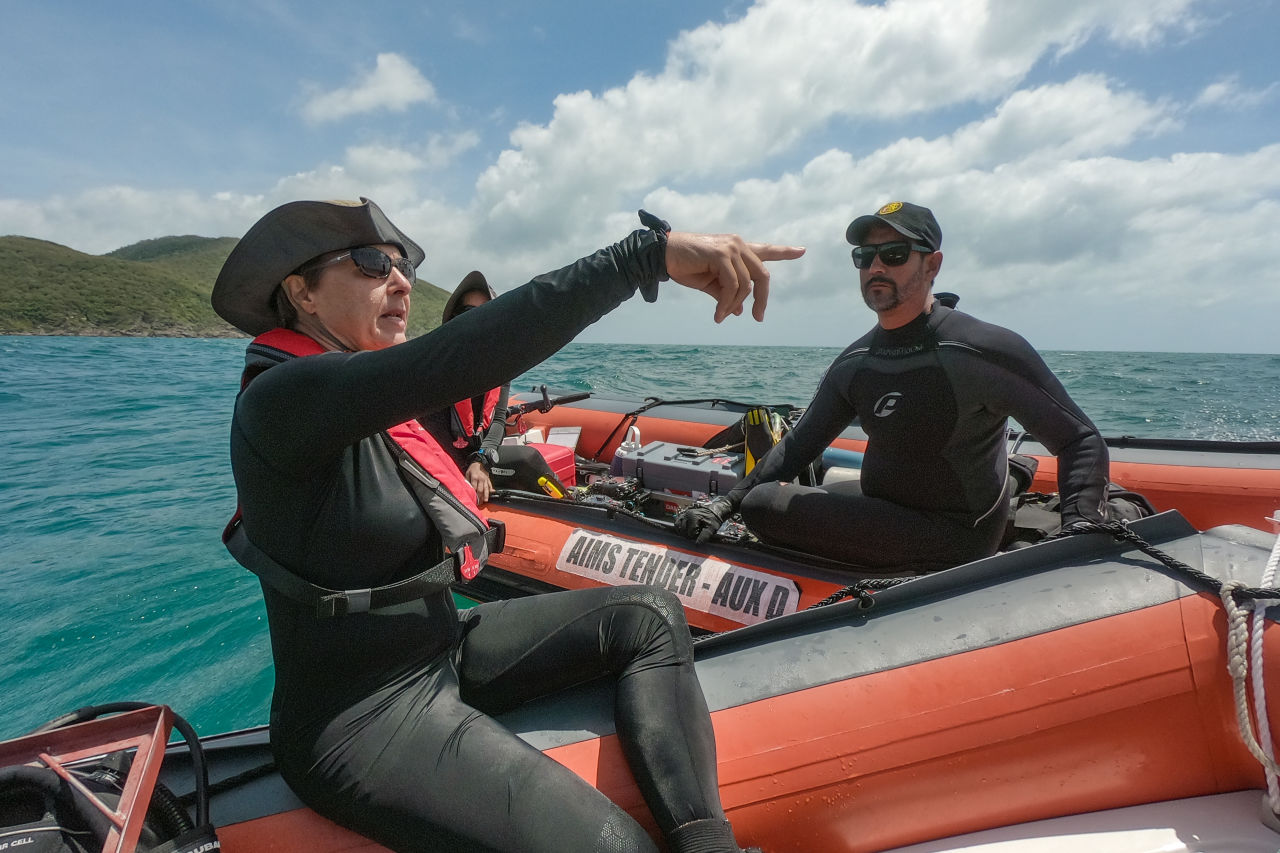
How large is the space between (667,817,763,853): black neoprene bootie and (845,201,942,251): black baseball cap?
2.21 m

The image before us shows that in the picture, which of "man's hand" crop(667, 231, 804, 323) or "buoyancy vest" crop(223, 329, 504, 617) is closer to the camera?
"man's hand" crop(667, 231, 804, 323)

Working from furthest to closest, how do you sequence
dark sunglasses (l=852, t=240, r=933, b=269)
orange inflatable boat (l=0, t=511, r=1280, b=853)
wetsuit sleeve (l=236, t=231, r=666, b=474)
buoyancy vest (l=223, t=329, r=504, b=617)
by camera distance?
dark sunglasses (l=852, t=240, r=933, b=269) < orange inflatable boat (l=0, t=511, r=1280, b=853) < buoyancy vest (l=223, t=329, r=504, b=617) < wetsuit sleeve (l=236, t=231, r=666, b=474)

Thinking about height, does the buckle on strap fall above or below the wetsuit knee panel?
above

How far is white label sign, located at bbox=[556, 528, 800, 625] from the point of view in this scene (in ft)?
8.54

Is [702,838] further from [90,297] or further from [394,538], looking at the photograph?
[90,297]

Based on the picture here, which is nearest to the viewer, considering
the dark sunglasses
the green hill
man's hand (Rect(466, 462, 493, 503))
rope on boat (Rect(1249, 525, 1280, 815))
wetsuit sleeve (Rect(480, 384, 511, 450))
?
rope on boat (Rect(1249, 525, 1280, 815))

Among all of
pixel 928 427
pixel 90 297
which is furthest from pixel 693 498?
pixel 90 297

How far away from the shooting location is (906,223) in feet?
7.95

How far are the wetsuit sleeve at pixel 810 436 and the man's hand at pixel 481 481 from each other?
1.61 meters

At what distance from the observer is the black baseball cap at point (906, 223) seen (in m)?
2.41

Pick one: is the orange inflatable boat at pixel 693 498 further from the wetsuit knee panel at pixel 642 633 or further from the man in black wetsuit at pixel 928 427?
the wetsuit knee panel at pixel 642 633

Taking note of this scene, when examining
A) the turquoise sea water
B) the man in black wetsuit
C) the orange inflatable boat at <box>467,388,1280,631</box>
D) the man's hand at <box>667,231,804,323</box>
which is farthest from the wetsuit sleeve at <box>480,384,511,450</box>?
the man's hand at <box>667,231,804,323</box>

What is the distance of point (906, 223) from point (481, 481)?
2.77m

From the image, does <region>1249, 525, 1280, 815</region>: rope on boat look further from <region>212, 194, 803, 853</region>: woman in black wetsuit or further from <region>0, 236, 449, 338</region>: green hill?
<region>0, 236, 449, 338</region>: green hill
